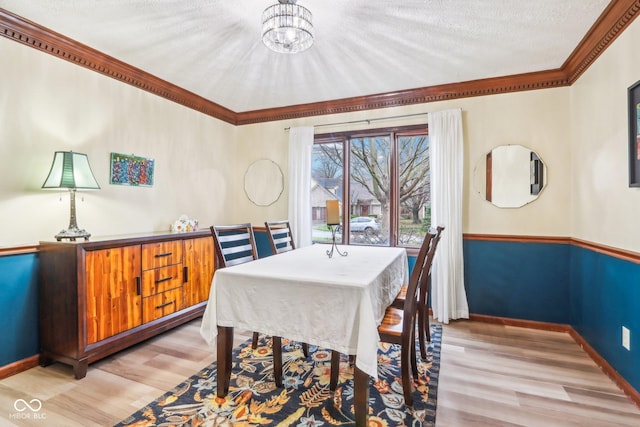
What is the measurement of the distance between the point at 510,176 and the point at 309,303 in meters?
2.64

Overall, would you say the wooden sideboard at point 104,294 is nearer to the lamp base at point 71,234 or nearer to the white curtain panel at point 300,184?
the lamp base at point 71,234

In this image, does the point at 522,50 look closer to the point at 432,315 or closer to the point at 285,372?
the point at 432,315

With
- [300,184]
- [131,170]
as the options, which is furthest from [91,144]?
[300,184]

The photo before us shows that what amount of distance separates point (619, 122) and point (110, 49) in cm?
388

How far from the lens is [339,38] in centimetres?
246

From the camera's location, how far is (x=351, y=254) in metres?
2.57

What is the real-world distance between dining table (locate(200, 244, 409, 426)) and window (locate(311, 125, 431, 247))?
1.73 metres

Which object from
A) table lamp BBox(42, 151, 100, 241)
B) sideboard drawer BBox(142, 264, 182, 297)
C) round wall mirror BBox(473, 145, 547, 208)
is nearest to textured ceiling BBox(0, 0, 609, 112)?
round wall mirror BBox(473, 145, 547, 208)

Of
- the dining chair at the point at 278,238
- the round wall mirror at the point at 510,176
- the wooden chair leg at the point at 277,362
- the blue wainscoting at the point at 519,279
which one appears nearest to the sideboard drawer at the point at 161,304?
the dining chair at the point at 278,238

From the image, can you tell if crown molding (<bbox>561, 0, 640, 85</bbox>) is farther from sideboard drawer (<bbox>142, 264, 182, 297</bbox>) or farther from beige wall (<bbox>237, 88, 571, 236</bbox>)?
sideboard drawer (<bbox>142, 264, 182, 297</bbox>)

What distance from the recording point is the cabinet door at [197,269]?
123 inches

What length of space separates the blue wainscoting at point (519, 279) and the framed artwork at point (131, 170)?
11.0 ft

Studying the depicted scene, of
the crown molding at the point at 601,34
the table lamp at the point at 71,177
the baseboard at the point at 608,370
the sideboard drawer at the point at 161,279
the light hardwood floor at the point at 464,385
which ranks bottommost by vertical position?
the light hardwood floor at the point at 464,385

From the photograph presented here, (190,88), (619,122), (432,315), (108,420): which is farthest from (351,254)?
(190,88)
